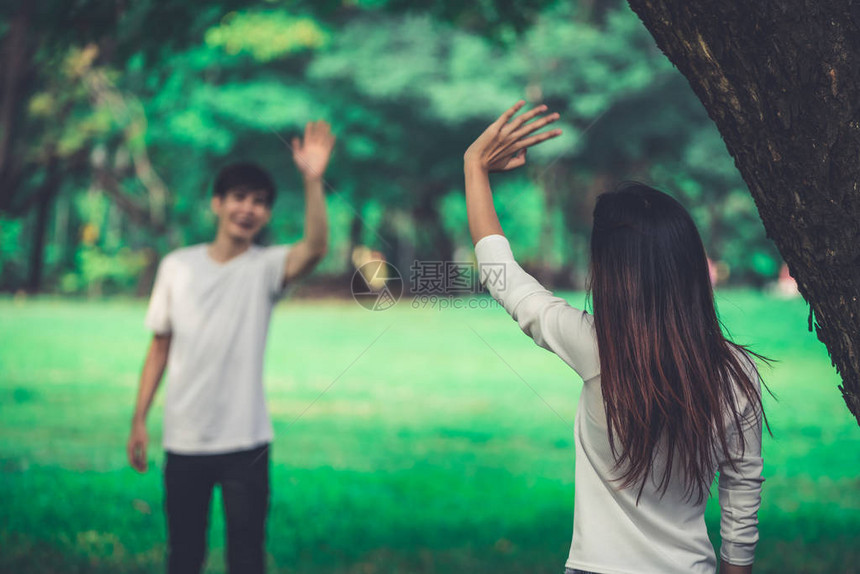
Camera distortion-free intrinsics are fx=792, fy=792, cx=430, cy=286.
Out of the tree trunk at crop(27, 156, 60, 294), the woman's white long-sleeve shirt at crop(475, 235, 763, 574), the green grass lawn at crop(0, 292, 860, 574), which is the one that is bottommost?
the green grass lawn at crop(0, 292, 860, 574)

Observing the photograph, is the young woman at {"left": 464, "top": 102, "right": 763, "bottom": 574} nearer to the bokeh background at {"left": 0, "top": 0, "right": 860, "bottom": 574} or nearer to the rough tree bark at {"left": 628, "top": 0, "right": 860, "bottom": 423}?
the rough tree bark at {"left": 628, "top": 0, "right": 860, "bottom": 423}

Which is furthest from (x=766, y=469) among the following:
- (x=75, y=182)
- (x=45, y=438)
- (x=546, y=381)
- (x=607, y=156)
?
(x=75, y=182)

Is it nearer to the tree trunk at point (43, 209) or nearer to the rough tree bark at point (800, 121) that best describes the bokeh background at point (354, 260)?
the tree trunk at point (43, 209)

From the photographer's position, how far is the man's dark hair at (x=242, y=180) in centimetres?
286

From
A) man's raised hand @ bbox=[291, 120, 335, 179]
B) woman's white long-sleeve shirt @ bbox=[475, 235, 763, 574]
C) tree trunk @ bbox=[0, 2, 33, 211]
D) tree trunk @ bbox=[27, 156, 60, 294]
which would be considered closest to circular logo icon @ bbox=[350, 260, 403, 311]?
tree trunk @ bbox=[27, 156, 60, 294]

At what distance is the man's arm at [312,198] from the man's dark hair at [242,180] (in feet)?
0.81

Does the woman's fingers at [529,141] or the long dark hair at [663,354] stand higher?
the woman's fingers at [529,141]

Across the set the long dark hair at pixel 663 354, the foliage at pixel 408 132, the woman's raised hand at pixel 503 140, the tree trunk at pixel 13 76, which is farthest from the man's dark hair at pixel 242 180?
the foliage at pixel 408 132

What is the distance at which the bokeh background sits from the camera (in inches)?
183

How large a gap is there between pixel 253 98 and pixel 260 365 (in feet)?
42.0

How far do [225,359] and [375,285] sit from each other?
1046 centimetres

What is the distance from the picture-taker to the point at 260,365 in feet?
9.07

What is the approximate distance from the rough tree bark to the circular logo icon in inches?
395

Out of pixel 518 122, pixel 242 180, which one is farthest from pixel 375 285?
pixel 518 122
